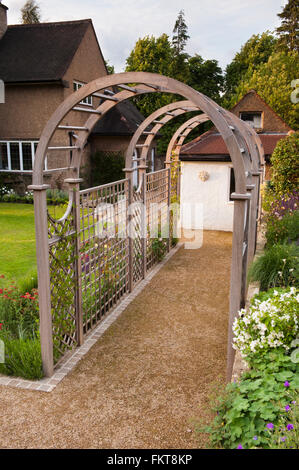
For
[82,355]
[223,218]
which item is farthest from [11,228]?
[82,355]

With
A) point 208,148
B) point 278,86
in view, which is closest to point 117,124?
point 208,148

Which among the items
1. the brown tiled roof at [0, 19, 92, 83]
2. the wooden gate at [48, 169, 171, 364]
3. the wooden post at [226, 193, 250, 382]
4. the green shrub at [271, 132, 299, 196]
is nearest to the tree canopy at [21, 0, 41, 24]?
the brown tiled roof at [0, 19, 92, 83]

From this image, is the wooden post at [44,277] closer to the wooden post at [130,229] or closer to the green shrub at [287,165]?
the wooden post at [130,229]

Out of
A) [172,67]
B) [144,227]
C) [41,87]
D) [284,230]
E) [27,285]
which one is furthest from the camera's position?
[172,67]

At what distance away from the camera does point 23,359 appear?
5.01 m

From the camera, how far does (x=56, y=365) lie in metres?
5.30

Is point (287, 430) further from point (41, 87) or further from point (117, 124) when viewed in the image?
point (117, 124)

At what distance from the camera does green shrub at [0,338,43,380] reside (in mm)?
4988

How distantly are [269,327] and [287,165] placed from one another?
6511mm

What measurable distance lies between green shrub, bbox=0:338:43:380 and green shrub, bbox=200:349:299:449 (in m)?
2.31

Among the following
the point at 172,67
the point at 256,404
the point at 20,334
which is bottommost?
the point at 20,334

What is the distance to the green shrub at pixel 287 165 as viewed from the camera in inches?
375

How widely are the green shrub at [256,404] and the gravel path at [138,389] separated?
15.1 inches

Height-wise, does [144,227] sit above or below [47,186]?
below
